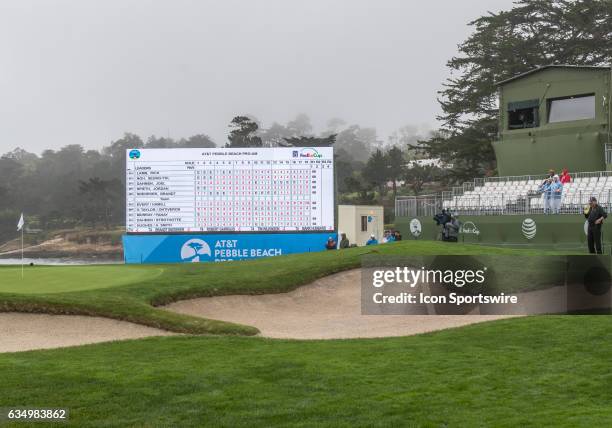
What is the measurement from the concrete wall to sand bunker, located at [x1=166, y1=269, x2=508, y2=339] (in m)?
13.5

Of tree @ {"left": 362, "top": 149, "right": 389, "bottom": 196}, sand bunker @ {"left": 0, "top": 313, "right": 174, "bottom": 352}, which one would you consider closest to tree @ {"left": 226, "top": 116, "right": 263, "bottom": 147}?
tree @ {"left": 362, "top": 149, "right": 389, "bottom": 196}

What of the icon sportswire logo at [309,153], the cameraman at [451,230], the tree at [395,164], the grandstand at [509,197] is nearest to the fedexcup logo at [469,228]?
the grandstand at [509,197]

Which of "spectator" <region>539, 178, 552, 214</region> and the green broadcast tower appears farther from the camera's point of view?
the green broadcast tower

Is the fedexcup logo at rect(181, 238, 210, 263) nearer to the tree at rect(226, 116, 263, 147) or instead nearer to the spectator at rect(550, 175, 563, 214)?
the spectator at rect(550, 175, 563, 214)

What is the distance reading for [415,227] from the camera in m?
42.1

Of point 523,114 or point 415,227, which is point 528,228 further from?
point 523,114

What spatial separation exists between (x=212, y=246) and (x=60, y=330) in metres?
21.1

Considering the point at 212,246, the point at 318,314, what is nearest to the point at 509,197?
the point at 212,246

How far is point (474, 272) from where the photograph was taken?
1789 cm

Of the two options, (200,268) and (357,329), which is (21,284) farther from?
(357,329)

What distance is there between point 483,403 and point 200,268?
1889 centimetres

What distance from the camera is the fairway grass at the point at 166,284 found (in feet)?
54.2

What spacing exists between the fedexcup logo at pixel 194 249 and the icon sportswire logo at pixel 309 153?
22.7 ft

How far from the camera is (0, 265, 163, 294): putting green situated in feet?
63.4
